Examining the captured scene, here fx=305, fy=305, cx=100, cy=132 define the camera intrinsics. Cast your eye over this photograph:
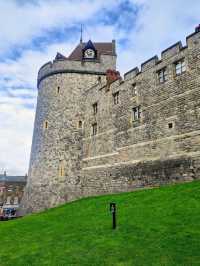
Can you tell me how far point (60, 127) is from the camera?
1046 inches

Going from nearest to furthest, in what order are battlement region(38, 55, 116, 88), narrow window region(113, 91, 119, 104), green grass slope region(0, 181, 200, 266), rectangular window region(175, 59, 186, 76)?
green grass slope region(0, 181, 200, 266) → rectangular window region(175, 59, 186, 76) → narrow window region(113, 91, 119, 104) → battlement region(38, 55, 116, 88)

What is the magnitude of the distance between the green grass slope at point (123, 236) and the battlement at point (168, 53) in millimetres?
7726

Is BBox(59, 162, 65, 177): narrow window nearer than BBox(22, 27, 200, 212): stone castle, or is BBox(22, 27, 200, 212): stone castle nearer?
BBox(22, 27, 200, 212): stone castle

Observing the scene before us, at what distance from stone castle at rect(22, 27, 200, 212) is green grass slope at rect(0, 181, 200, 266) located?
10.7ft

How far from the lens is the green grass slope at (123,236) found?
8.19 meters

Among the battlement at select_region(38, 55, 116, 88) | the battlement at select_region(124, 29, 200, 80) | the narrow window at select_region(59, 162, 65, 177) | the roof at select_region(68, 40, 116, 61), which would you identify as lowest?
the narrow window at select_region(59, 162, 65, 177)

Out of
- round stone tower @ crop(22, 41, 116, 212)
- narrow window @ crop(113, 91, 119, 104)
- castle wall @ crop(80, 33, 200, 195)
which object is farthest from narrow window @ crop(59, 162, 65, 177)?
narrow window @ crop(113, 91, 119, 104)

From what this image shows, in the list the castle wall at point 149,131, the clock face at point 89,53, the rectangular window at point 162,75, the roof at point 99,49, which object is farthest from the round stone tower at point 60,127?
the rectangular window at point 162,75

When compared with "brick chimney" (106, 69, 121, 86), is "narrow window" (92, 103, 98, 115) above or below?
below

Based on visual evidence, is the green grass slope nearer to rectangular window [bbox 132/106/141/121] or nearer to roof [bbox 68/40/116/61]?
rectangular window [bbox 132/106/141/121]

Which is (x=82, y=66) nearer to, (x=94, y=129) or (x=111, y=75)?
(x=111, y=75)

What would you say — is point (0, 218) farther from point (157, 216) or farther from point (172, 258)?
point (172, 258)

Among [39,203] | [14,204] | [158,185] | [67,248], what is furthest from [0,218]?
[14,204]

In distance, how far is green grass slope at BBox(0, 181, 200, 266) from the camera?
26.9 ft
